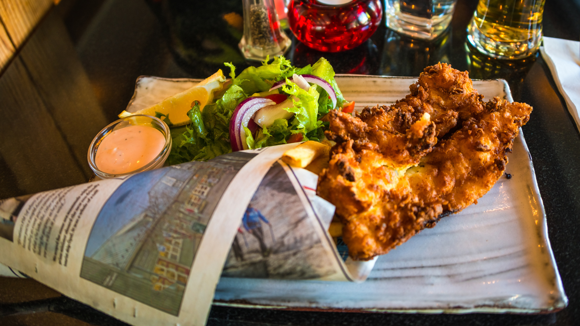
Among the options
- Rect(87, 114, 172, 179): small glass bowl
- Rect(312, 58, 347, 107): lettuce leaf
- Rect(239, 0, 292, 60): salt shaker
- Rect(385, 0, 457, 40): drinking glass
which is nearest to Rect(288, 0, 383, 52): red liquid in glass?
Rect(239, 0, 292, 60): salt shaker

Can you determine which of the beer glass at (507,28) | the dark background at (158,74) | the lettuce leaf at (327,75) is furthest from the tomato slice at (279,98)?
the beer glass at (507,28)

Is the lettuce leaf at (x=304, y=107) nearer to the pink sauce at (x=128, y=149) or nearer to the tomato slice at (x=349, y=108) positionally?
the tomato slice at (x=349, y=108)

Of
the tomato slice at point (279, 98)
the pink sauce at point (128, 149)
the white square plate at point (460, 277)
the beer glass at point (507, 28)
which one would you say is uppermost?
the pink sauce at point (128, 149)

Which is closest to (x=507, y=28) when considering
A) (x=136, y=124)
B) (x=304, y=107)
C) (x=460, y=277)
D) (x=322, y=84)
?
(x=322, y=84)

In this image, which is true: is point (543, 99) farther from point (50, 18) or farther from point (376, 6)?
point (50, 18)

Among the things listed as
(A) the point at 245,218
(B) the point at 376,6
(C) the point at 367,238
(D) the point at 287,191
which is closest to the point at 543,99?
(B) the point at 376,6

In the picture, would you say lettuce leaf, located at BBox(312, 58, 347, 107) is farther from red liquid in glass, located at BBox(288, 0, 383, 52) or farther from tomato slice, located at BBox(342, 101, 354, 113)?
red liquid in glass, located at BBox(288, 0, 383, 52)

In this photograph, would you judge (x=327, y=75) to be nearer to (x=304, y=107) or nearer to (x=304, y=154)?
(x=304, y=107)
